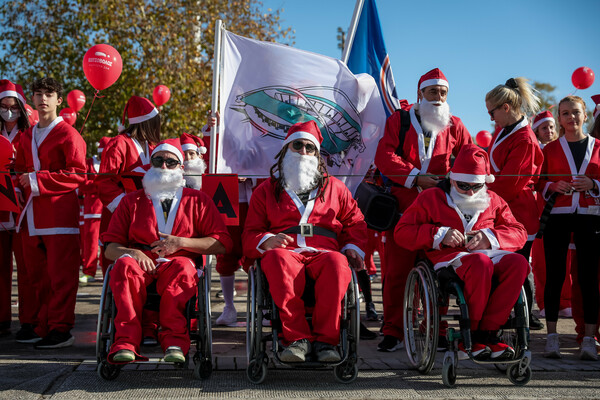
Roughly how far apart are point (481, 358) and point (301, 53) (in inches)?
127

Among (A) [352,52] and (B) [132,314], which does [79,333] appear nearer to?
(B) [132,314]

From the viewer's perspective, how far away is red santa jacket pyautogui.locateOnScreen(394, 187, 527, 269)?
13.8ft

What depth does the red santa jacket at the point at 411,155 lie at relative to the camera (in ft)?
16.4

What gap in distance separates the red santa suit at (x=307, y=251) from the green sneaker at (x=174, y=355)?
606mm

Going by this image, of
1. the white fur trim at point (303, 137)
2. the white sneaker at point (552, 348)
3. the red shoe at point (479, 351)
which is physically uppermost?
the white fur trim at point (303, 137)

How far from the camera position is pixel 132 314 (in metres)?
3.81

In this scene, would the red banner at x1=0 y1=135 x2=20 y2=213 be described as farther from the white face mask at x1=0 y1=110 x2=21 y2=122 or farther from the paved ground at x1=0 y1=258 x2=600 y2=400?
the paved ground at x1=0 y1=258 x2=600 y2=400

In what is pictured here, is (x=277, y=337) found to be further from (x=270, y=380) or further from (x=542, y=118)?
(x=542, y=118)

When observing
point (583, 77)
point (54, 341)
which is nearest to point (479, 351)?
point (54, 341)

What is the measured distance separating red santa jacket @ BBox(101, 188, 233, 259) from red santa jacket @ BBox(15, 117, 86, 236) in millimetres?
878

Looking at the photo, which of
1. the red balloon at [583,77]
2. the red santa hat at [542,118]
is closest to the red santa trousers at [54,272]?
the red santa hat at [542,118]

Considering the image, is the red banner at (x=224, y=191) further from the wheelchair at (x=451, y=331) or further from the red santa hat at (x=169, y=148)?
the wheelchair at (x=451, y=331)

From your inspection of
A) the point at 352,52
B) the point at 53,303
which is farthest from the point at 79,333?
the point at 352,52

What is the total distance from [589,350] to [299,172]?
2416 mm
